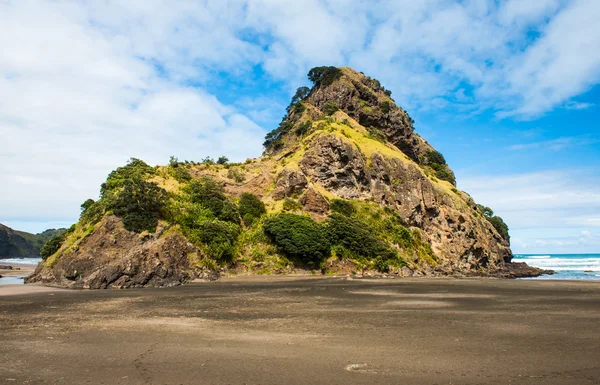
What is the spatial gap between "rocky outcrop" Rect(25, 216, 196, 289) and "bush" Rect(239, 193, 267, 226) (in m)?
12.3

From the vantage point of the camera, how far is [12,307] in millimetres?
Answer: 23344

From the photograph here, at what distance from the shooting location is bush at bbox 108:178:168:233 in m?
46.9

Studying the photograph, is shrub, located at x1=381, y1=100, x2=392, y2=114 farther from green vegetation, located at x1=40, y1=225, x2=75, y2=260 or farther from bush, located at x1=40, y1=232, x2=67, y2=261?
bush, located at x1=40, y1=232, x2=67, y2=261

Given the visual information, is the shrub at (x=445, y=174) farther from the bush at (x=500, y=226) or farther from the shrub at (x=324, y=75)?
the shrub at (x=324, y=75)

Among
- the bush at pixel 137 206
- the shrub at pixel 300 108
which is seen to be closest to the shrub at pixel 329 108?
the shrub at pixel 300 108

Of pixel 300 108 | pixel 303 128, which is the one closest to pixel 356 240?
pixel 303 128

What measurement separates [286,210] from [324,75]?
60.9 metres

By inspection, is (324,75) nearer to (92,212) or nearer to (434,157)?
(434,157)

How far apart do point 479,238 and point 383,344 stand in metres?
67.0

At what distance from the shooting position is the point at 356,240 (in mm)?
55625

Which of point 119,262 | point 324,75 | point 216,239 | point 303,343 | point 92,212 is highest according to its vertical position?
point 324,75

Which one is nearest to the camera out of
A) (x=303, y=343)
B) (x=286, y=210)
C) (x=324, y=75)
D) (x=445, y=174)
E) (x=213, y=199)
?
(x=303, y=343)

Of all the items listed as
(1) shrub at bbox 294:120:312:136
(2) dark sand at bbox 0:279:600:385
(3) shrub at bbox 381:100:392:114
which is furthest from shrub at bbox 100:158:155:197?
(3) shrub at bbox 381:100:392:114

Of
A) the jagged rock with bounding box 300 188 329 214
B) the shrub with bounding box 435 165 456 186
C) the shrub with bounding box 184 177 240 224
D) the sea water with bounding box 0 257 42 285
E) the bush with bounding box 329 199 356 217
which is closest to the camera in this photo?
the sea water with bounding box 0 257 42 285
